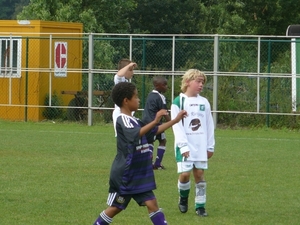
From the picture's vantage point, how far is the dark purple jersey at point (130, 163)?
759cm

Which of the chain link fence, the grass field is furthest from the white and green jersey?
the chain link fence

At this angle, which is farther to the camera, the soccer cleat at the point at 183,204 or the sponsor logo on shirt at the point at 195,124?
the soccer cleat at the point at 183,204

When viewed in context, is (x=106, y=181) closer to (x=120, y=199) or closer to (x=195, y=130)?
(x=195, y=130)

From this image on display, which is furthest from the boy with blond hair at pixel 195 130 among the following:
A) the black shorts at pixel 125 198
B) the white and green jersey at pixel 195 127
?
the black shorts at pixel 125 198

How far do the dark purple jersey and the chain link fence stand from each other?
1555cm

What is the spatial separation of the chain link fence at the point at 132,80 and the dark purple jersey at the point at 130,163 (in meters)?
15.5

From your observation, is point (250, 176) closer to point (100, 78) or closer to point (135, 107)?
point (135, 107)

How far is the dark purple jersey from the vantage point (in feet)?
24.9

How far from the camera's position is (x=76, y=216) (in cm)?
965

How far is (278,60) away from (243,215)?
16343 mm

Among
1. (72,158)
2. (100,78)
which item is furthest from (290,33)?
(72,158)

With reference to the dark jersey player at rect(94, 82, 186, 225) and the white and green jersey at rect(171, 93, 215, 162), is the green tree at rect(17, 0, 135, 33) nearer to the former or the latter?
the white and green jersey at rect(171, 93, 215, 162)

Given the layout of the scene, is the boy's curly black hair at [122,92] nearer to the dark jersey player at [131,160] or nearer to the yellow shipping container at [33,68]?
the dark jersey player at [131,160]

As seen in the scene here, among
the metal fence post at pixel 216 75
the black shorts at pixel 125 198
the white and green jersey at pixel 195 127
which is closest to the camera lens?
the black shorts at pixel 125 198
